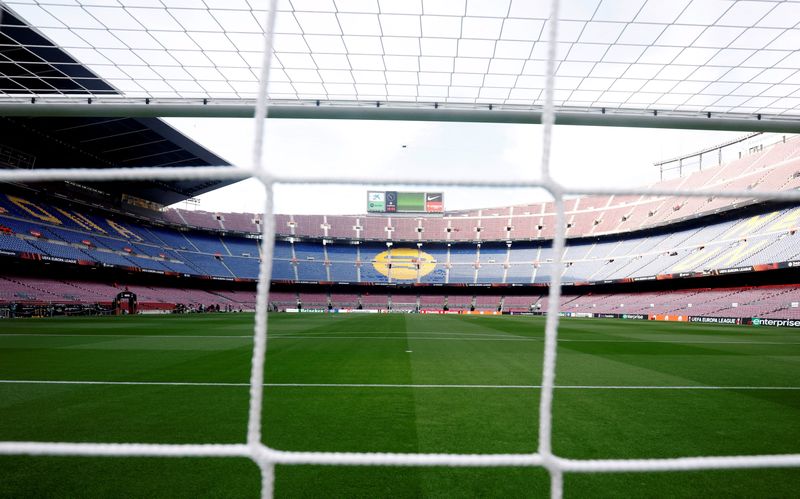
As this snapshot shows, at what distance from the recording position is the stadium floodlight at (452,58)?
2684 mm

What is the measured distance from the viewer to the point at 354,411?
3543 millimetres

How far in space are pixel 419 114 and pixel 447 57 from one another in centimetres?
72

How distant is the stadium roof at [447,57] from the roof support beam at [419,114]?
0.02 metres

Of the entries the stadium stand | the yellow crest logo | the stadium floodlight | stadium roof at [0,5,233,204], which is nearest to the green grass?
the stadium floodlight

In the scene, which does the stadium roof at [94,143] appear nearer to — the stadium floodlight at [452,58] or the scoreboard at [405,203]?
the stadium floodlight at [452,58]

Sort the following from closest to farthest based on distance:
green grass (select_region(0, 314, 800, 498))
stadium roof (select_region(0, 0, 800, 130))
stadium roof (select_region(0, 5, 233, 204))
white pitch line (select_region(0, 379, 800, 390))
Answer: green grass (select_region(0, 314, 800, 498))
stadium roof (select_region(0, 0, 800, 130))
white pitch line (select_region(0, 379, 800, 390))
stadium roof (select_region(0, 5, 233, 204))

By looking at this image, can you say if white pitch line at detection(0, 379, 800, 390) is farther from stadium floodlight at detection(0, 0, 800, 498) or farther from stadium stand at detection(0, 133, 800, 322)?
stadium stand at detection(0, 133, 800, 322)

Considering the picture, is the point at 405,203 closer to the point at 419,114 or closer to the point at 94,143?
the point at 94,143

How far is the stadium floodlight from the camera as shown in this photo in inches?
106

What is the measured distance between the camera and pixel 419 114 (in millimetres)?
3764

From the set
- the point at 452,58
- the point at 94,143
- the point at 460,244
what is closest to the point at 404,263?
the point at 460,244

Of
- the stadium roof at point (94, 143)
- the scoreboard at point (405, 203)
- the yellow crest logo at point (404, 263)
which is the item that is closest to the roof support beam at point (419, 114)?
the stadium roof at point (94, 143)

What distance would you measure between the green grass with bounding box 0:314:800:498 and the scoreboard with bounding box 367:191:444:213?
141 feet

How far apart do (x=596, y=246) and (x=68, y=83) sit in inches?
1734
